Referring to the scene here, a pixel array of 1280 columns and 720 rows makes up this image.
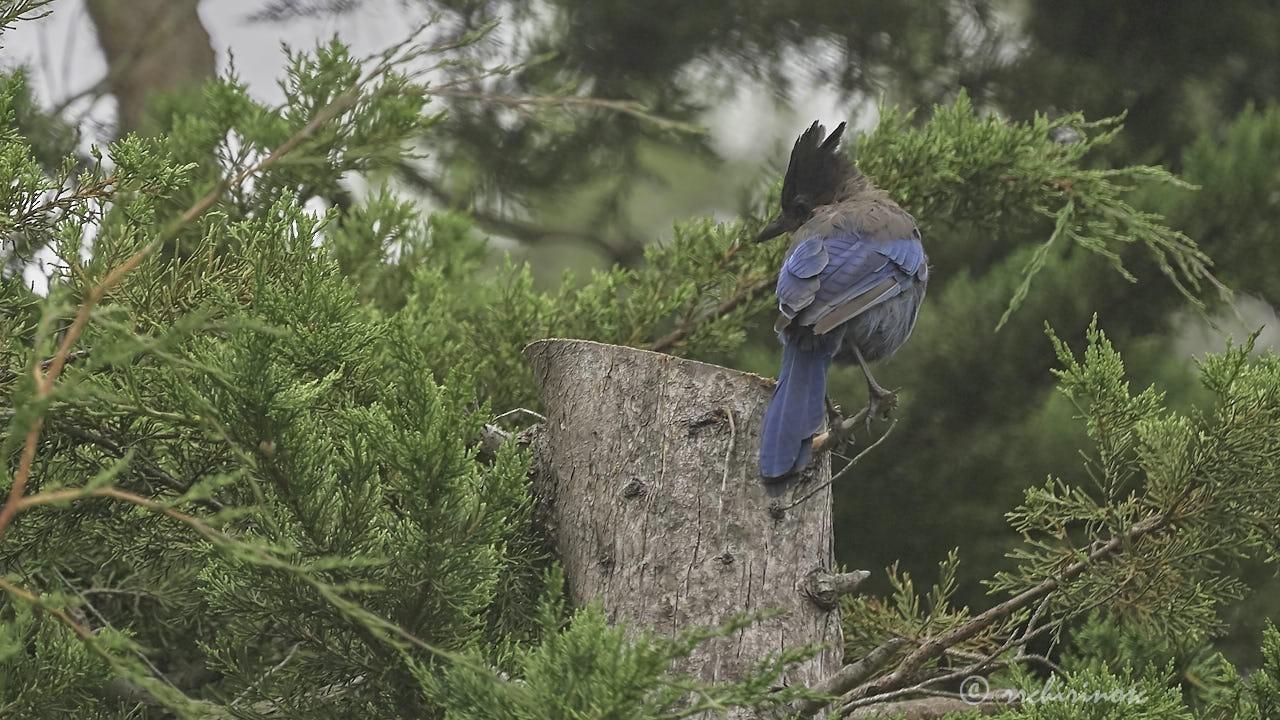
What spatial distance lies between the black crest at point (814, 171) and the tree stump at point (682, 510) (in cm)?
112

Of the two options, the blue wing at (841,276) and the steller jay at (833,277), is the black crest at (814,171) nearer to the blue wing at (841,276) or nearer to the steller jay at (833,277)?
the steller jay at (833,277)

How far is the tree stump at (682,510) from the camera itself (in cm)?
273

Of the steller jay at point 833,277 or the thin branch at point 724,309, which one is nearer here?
the steller jay at point 833,277

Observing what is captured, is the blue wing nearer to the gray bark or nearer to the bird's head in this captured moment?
the bird's head

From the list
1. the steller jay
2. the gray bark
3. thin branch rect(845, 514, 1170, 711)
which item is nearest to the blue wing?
the steller jay

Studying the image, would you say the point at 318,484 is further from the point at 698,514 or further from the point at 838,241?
the point at 838,241

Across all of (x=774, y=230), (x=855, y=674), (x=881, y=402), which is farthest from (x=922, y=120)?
(x=855, y=674)

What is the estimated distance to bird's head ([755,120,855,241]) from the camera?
4.05m

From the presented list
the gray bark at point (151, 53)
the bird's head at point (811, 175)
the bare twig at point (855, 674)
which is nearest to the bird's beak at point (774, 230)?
the bird's head at point (811, 175)

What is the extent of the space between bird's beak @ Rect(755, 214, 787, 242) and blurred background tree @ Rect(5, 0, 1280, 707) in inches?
10.5

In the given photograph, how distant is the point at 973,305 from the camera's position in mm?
5262

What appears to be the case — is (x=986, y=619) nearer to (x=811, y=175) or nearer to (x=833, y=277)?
(x=833, y=277)

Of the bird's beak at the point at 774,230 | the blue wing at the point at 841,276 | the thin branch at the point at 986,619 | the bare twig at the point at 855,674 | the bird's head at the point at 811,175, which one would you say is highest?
the bird's head at the point at 811,175

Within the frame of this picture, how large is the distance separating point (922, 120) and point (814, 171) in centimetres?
191
